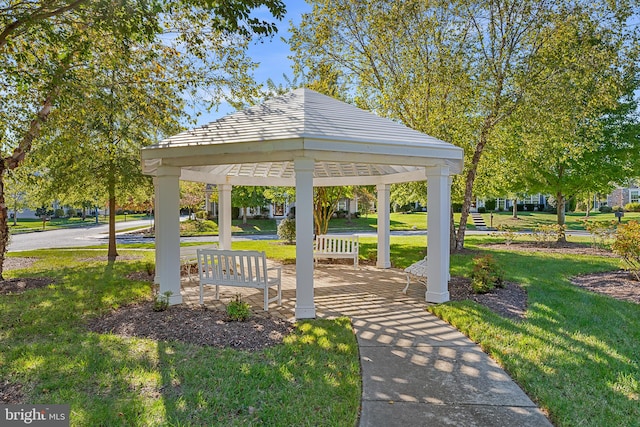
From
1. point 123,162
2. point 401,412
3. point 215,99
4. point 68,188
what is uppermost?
point 215,99

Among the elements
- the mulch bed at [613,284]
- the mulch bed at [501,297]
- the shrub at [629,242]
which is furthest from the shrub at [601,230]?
the mulch bed at [501,297]

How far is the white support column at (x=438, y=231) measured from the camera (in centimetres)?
712

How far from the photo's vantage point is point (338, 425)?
125 inches

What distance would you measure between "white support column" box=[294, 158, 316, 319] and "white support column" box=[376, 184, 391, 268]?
535 cm

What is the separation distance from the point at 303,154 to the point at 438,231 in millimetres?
2929

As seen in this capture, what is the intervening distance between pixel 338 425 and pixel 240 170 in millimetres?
9214

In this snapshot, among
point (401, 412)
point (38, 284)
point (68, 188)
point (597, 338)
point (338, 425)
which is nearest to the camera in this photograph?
point (338, 425)

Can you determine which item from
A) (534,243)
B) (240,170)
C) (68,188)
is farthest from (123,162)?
(534,243)

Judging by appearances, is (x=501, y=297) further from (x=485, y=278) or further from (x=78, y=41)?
(x=78, y=41)

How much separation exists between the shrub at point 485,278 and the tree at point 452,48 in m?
4.96

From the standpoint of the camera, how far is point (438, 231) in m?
7.14

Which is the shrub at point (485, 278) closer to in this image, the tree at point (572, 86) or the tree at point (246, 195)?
the tree at point (572, 86)

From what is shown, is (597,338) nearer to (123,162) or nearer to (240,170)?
(240,170)

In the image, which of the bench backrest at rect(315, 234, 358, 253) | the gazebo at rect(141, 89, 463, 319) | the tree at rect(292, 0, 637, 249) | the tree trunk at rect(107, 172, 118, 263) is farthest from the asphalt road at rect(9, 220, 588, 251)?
the gazebo at rect(141, 89, 463, 319)
